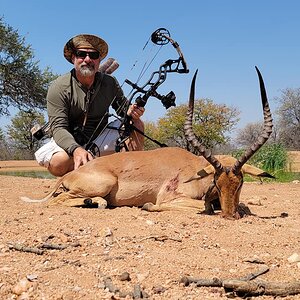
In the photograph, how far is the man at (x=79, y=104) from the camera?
23.4 feet

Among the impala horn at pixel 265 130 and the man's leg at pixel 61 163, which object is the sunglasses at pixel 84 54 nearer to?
the man's leg at pixel 61 163

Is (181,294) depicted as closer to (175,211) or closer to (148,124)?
(175,211)

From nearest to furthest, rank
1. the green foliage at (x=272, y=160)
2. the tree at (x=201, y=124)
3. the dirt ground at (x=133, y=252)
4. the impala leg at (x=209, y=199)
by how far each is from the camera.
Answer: the dirt ground at (x=133, y=252) → the impala leg at (x=209, y=199) → the green foliage at (x=272, y=160) → the tree at (x=201, y=124)

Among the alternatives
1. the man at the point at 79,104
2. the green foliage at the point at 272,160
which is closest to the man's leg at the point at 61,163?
the man at the point at 79,104

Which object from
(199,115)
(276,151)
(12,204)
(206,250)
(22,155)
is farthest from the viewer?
(22,155)

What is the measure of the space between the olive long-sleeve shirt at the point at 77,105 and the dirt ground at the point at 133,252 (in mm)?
1793

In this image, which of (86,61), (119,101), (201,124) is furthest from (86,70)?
(201,124)

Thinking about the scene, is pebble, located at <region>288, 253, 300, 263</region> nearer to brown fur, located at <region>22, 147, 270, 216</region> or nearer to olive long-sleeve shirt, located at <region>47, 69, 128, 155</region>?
brown fur, located at <region>22, 147, 270, 216</region>

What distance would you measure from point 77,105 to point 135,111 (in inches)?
35.6

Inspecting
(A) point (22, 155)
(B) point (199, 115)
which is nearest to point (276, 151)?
(B) point (199, 115)

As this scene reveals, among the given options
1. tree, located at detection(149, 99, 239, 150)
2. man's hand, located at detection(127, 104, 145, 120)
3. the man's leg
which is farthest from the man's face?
tree, located at detection(149, 99, 239, 150)

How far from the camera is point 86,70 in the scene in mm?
7297

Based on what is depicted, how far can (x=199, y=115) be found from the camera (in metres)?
48.2

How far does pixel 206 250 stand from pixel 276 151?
43.3 ft
